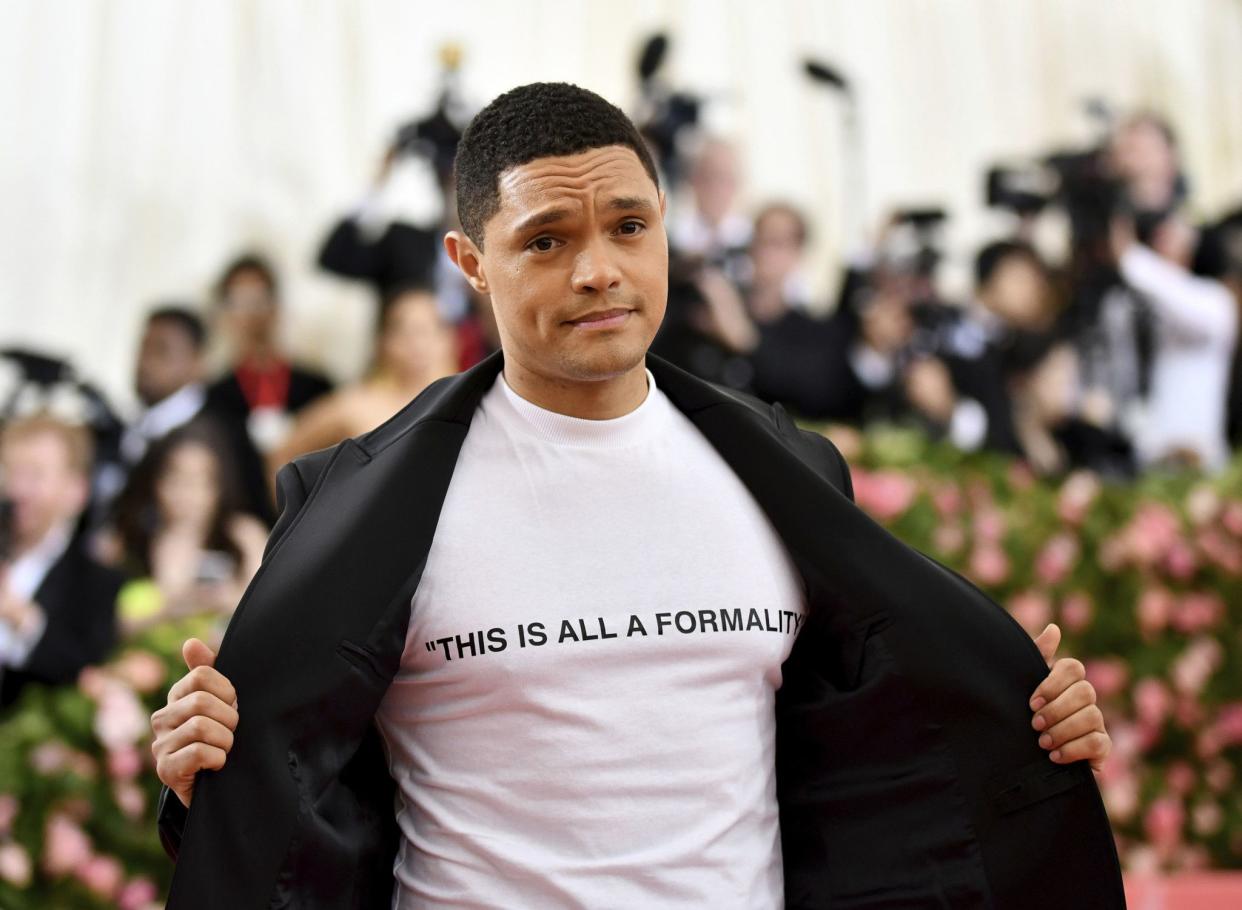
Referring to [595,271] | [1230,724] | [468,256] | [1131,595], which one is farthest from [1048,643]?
[1230,724]

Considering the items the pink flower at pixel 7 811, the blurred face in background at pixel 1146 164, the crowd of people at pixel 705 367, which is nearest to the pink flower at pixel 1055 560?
the crowd of people at pixel 705 367

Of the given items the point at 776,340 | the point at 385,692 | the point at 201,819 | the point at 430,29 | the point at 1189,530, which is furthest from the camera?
the point at 430,29

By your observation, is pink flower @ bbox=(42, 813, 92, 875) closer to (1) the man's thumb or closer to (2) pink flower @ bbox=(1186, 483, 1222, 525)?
(1) the man's thumb

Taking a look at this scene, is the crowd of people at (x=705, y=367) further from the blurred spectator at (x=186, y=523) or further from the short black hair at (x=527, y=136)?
the short black hair at (x=527, y=136)

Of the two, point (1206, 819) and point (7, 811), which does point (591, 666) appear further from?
point (1206, 819)

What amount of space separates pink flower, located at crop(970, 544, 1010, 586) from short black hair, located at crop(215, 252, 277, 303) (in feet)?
8.40

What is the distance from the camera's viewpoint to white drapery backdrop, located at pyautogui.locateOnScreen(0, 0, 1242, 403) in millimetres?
6578

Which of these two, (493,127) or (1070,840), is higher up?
(493,127)

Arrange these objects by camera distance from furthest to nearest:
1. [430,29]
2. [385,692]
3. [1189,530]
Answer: [430,29] → [1189,530] → [385,692]

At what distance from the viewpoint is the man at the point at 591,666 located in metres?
1.65

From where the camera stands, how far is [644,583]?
1725 millimetres

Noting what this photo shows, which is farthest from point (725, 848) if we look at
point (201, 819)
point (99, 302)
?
point (99, 302)

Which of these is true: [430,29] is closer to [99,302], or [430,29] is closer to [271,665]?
[99,302]

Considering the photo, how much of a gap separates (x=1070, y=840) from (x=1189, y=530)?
3389 mm
